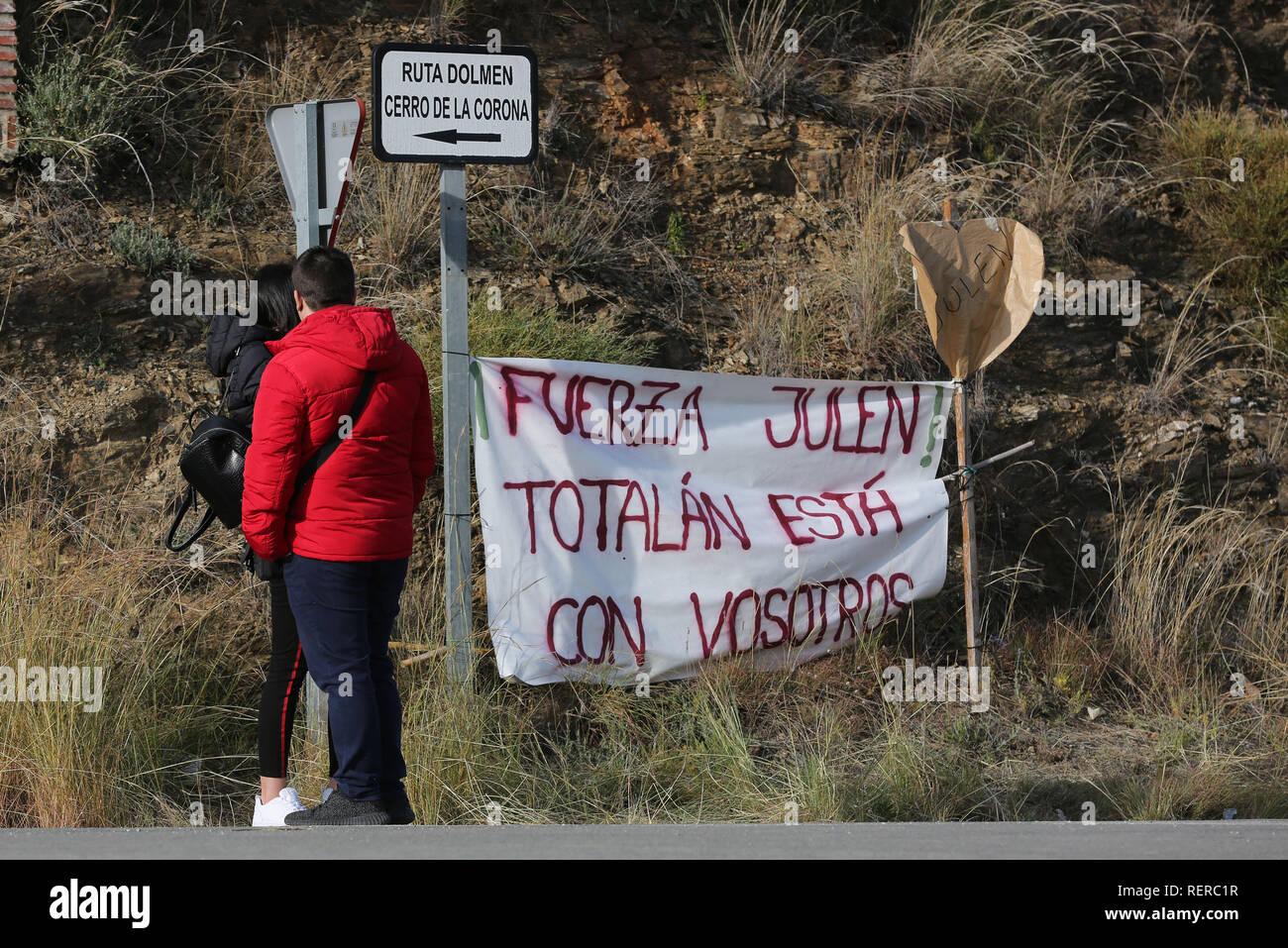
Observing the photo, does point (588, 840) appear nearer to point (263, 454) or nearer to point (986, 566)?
point (263, 454)

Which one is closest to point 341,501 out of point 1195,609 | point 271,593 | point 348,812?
point 271,593

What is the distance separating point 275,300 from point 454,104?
1.26 metres

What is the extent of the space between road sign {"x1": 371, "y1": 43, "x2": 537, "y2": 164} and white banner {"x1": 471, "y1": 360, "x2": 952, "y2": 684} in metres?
0.98

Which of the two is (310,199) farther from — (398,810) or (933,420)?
(933,420)

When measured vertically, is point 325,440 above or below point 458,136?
below

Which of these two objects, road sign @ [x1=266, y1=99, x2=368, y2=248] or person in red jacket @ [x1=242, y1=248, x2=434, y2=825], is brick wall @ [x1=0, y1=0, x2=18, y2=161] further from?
person in red jacket @ [x1=242, y1=248, x2=434, y2=825]

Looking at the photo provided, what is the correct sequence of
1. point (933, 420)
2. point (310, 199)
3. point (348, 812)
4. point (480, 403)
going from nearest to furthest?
point (348, 812) < point (310, 199) < point (480, 403) < point (933, 420)

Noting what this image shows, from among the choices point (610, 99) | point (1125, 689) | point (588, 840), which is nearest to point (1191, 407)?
point (1125, 689)

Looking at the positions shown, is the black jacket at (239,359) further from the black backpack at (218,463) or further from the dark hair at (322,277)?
the dark hair at (322,277)

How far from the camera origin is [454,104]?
5289 mm

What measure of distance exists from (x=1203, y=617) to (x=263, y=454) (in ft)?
16.4

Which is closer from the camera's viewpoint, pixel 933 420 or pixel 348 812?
pixel 348 812

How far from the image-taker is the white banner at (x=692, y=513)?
579cm

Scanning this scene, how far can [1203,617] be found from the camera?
265 inches
